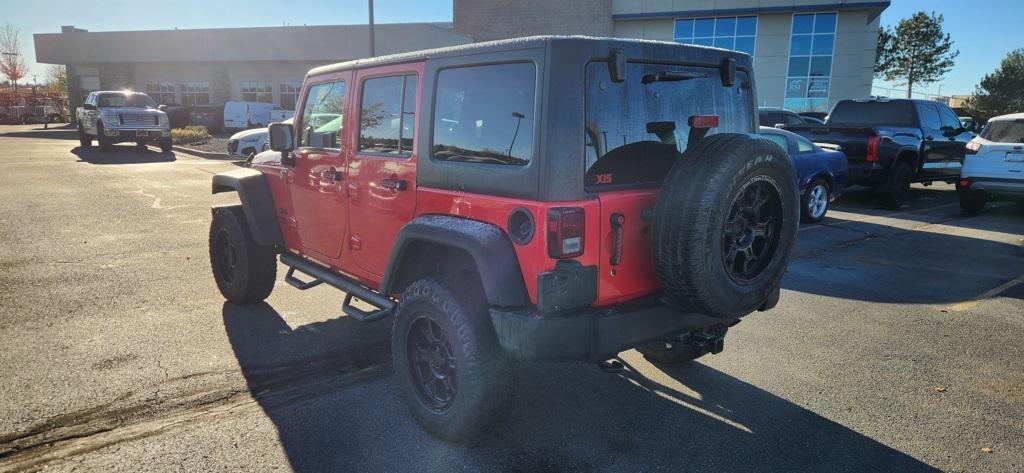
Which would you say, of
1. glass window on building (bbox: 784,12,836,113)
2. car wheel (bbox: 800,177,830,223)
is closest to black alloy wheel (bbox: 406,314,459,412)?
car wheel (bbox: 800,177,830,223)

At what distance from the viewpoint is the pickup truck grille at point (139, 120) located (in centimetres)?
1936

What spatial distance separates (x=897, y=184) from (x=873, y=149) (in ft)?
2.98

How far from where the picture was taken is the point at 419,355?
339 cm

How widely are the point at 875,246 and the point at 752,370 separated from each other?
511 cm

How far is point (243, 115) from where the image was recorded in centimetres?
2919

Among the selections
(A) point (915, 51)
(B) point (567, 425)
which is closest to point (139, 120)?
(B) point (567, 425)

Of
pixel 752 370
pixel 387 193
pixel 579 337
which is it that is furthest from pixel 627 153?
pixel 752 370

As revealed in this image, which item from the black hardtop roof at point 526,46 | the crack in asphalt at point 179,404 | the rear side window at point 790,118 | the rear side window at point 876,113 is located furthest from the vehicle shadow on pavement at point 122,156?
the rear side window at point 876,113

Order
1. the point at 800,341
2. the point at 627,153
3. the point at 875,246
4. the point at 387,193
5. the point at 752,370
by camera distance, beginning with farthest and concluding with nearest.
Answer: the point at 875,246
the point at 800,341
the point at 752,370
the point at 387,193
the point at 627,153

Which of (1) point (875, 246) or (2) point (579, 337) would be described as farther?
(1) point (875, 246)

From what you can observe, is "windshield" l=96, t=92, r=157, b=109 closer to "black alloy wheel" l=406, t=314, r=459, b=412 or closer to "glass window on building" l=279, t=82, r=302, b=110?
"glass window on building" l=279, t=82, r=302, b=110

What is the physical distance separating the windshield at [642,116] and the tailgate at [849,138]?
356 inches

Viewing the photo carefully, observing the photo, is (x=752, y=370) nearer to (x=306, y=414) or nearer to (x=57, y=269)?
(x=306, y=414)

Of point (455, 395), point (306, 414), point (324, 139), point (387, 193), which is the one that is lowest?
point (306, 414)
